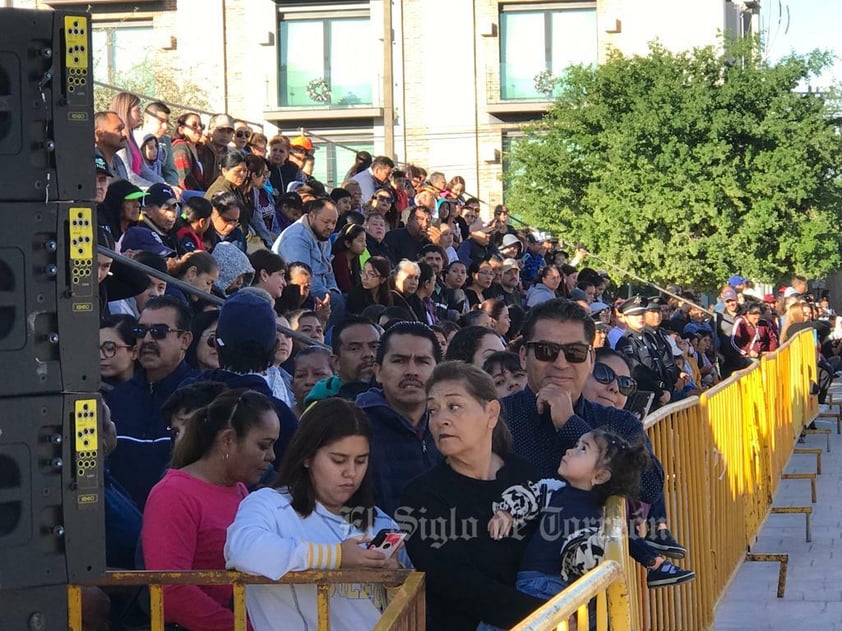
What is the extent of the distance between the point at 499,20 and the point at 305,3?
195 inches

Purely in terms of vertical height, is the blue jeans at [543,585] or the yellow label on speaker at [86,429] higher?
the yellow label on speaker at [86,429]

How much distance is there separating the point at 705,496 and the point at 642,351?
202 inches

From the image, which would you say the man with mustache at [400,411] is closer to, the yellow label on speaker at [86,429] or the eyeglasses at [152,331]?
the eyeglasses at [152,331]

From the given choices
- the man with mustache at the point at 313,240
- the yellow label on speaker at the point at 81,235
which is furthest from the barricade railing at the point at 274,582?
the man with mustache at the point at 313,240

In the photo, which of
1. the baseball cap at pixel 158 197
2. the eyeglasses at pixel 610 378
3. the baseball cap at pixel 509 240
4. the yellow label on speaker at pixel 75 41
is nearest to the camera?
the yellow label on speaker at pixel 75 41

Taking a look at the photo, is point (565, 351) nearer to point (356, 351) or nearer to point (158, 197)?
point (356, 351)

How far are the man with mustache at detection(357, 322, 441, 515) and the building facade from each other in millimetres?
31689

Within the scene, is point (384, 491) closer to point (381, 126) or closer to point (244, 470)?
point (244, 470)

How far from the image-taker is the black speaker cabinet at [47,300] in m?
3.99

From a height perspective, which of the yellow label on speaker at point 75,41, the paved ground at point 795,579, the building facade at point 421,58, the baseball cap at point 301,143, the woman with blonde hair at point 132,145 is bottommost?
the paved ground at point 795,579

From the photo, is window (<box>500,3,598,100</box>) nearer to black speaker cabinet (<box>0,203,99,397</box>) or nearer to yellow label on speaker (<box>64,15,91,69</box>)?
yellow label on speaker (<box>64,15,91,69</box>)

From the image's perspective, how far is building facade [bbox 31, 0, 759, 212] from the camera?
125 feet

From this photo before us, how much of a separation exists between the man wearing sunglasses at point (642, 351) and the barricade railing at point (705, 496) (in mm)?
828

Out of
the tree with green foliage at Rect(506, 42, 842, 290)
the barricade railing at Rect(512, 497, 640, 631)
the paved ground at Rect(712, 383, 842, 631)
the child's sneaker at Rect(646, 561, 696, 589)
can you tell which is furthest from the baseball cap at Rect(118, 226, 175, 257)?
the tree with green foliage at Rect(506, 42, 842, 290)
